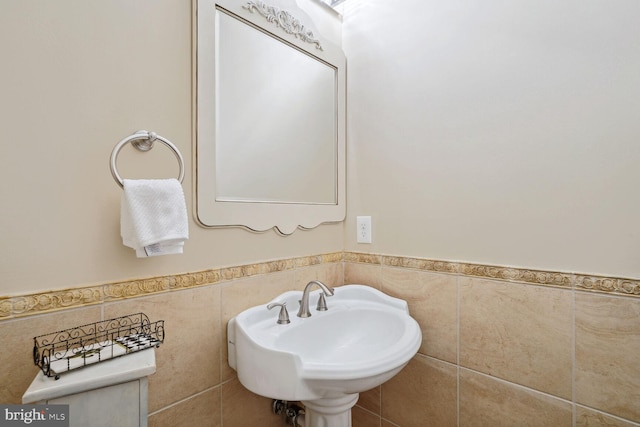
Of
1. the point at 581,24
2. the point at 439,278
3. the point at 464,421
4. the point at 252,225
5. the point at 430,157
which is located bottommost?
the point at 464,421

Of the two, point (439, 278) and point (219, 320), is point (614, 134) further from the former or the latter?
point (219, 320)

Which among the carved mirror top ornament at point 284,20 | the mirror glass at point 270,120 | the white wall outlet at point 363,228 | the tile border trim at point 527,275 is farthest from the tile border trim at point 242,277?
the carved mirror top ornament at point 284,20

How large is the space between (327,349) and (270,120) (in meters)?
0.94

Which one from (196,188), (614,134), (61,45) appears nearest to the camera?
(61,45)

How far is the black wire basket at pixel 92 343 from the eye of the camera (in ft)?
2.17

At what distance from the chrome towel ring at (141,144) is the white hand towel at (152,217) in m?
0.04

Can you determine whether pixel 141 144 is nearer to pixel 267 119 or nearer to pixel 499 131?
pixel 267 119

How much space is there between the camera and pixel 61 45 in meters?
0.77

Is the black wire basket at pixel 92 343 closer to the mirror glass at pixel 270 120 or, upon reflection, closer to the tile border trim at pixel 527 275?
the mirror glass at pixel 270 120

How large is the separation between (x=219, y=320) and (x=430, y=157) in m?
1.01

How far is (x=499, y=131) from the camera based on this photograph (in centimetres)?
109

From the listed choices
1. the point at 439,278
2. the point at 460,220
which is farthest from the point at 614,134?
the point at 439,278

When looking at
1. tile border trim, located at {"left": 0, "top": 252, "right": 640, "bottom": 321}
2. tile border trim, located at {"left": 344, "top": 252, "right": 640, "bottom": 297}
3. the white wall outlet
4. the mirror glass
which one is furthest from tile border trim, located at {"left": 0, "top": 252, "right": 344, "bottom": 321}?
tile border trim, located at {"left": 344, "top": 252, "right": 640, "bottom": 297}

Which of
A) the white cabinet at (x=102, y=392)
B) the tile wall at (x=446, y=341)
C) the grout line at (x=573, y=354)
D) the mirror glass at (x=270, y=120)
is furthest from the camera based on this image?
the mirror glass at (x=270, y=120)
